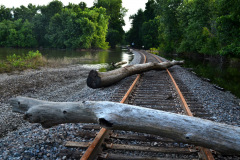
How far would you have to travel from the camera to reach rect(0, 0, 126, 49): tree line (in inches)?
2061

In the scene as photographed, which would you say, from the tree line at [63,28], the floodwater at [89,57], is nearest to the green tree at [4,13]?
the tree line at [63,28]

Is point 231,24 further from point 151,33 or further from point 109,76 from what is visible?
point 151,33

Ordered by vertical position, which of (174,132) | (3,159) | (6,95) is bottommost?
(6,95)

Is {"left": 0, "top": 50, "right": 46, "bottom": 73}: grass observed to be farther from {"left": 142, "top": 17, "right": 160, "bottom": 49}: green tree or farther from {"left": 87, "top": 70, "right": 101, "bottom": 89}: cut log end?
{"left": 142, "top": 17, "right": 160, "bottom": 49}: green tree

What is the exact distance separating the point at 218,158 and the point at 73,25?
54.5 m

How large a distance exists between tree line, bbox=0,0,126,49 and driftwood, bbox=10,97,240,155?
50.0 meters

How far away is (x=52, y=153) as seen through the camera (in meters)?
2.96

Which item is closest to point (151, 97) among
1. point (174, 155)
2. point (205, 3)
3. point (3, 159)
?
point (174, 155)

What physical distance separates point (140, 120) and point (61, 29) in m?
61.0

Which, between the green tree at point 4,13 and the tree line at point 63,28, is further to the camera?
the green tree at point 4,13

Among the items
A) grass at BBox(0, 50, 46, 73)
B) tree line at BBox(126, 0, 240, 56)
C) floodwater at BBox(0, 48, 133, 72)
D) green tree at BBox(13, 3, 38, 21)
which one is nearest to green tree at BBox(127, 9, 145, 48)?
tree line at BBox(126, 0, 240, 56)

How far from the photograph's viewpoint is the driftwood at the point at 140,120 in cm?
264

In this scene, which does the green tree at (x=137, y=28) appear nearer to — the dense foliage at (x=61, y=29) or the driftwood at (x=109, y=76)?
the dense foliage at (x=61, y=29)

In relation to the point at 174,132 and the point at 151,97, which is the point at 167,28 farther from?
the point at 174,132
